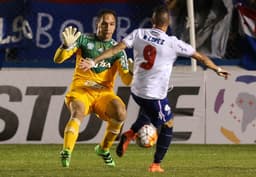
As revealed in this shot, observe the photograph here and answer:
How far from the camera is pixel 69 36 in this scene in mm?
12492

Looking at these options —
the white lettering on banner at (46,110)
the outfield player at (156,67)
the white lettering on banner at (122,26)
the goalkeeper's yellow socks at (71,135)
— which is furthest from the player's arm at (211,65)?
the white lettering on banner at (122,26)

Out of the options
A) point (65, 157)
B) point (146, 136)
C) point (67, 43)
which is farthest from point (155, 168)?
point (67, 43)

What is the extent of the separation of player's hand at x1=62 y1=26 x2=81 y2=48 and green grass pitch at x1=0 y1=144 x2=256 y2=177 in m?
1.44

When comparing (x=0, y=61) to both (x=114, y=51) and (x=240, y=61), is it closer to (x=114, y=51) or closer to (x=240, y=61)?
(x=240, y=61)

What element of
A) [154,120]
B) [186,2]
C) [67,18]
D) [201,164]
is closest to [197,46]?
[186,2]

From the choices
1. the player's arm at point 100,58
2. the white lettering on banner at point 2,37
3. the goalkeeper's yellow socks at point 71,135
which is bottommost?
the white lettering on banner at point 2,37

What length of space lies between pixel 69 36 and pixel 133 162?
7.27 feet

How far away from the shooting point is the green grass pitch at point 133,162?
38.5 feet

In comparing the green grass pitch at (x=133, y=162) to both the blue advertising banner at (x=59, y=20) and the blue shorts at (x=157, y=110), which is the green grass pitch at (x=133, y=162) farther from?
the blue advertising banner at (x=59, y=20)

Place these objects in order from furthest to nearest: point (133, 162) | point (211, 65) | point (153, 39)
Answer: point (133, 162), point (153, 39), point (211, 65)

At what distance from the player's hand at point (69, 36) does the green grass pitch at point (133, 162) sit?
4.72ft

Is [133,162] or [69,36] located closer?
[69,36]

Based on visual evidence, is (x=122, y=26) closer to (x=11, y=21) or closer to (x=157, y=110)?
(x=11, y=21)

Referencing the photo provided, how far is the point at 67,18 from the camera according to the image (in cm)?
1920
